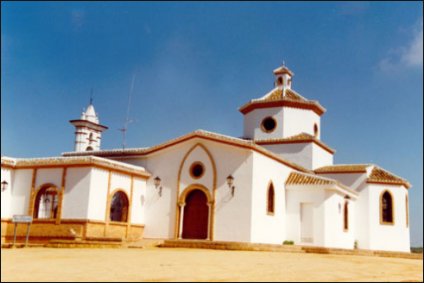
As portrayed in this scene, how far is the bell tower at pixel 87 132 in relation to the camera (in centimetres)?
3845

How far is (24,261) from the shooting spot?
1336cm

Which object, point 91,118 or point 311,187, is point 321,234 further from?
point 91,118

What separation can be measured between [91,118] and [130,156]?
15.7 metres

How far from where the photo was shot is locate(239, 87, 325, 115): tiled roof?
97.3 feet

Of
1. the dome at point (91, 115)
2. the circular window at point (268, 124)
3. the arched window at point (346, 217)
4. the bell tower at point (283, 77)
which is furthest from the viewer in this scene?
the dome at point (91, 115)

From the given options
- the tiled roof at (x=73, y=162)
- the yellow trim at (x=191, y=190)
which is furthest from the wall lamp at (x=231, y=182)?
the tiled roof at (x=73, y=162)

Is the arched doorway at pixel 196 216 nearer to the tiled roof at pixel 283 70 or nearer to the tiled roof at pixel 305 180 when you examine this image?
the tiled roof at pixel 305 180

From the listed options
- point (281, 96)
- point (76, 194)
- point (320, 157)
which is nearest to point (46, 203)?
point (76, 194)

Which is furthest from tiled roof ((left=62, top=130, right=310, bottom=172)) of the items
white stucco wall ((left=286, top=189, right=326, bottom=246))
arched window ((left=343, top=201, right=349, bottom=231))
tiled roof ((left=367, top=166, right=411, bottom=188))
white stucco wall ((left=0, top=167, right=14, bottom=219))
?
white stucco wall ((left=0, top=167, right=14, bottom=219))

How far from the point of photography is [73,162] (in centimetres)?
2233

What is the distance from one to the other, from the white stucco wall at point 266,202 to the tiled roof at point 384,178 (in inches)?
256

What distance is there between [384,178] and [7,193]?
2005 centimetres

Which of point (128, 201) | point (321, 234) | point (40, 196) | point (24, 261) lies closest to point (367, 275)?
point (24, 261)

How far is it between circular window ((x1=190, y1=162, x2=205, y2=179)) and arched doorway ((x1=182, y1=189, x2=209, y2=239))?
2.30 feet
